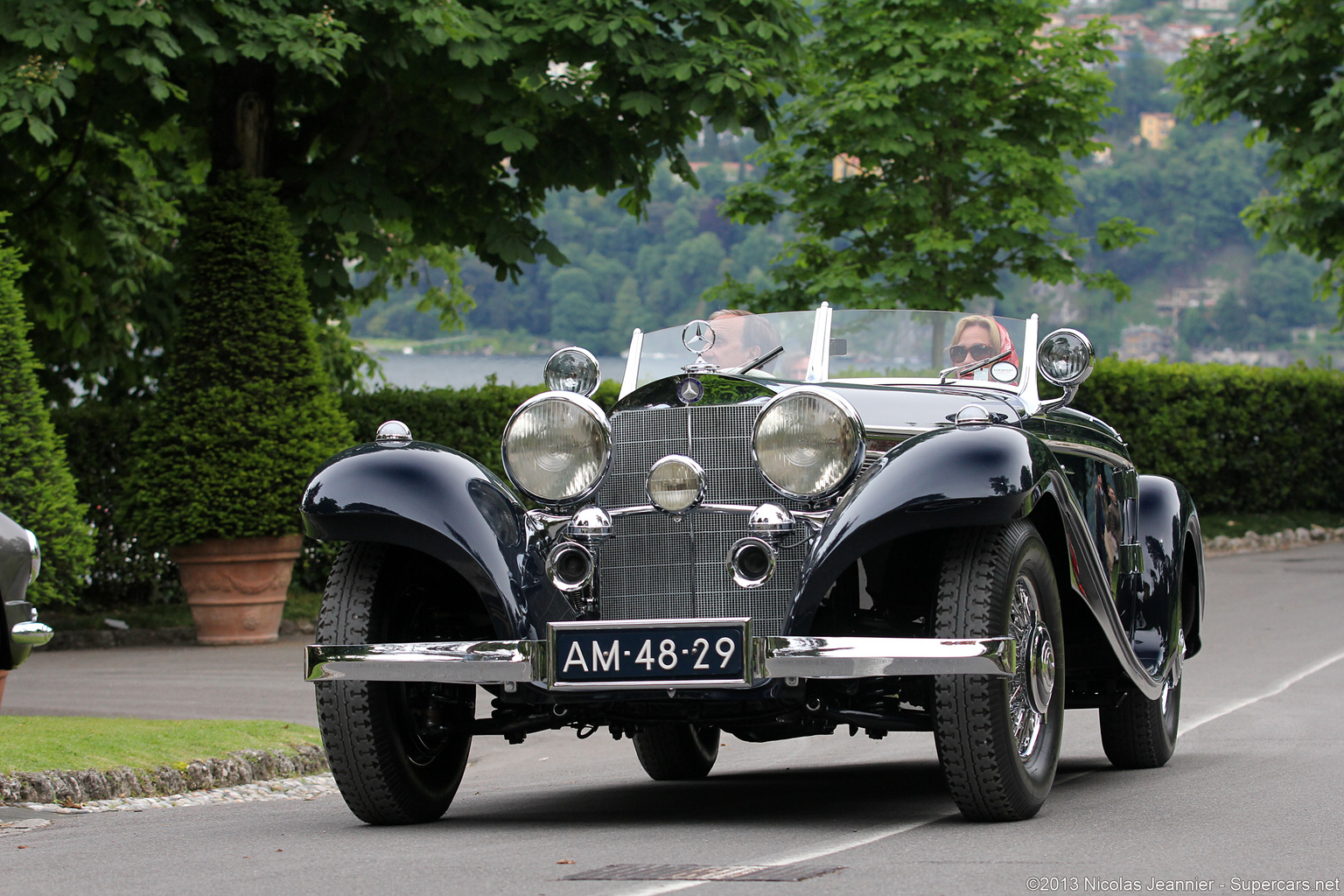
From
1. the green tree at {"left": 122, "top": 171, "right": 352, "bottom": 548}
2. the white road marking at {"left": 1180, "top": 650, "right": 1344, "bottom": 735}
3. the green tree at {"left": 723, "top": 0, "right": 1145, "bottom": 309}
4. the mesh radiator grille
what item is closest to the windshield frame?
the mesh radiator grille

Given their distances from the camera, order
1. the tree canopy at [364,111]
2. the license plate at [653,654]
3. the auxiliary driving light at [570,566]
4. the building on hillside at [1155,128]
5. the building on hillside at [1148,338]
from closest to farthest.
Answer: the license plate at [653,654], the auxiliary driving light at [570,566], the tree canopy at [364,111], the building on hillside at [1148,338], the building on hillside at [1155,128]

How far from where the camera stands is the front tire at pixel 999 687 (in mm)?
5305

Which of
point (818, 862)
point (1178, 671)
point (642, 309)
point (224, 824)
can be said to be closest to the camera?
point (818, 862)

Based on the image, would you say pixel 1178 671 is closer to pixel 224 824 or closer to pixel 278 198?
pixel 224 824

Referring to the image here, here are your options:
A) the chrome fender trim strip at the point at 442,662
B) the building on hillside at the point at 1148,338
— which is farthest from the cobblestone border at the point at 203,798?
the building on hillside at the point at 1148,338

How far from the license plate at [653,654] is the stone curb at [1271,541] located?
19.1 m

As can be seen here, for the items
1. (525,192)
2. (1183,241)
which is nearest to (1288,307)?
(1183,241)

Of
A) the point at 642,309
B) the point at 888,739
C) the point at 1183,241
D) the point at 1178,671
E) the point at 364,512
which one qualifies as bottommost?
the point at 888,739

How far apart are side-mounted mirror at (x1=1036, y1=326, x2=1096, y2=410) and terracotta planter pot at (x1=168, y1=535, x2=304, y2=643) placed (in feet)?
28.2

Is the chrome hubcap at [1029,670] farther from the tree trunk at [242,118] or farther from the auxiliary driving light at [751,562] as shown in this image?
the tree trunk at [242,118]

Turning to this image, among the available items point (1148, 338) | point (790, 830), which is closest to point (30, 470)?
point (790, 830)

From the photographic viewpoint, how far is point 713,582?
232 inches

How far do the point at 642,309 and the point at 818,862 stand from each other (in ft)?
96.5

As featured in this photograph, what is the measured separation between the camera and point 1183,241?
302 ft
